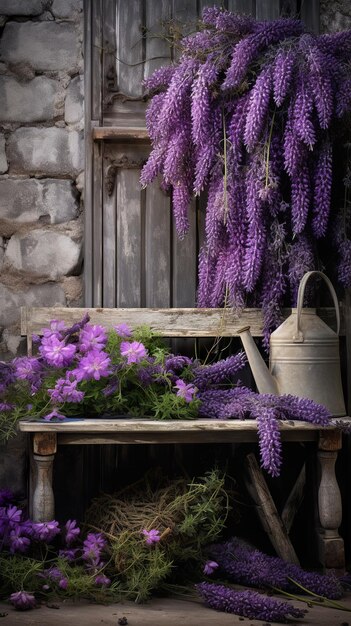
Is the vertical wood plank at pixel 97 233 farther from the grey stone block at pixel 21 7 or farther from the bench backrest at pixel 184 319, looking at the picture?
the grey stone block at pixel 21 7

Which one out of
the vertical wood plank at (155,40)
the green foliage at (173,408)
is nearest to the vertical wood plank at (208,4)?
the vertical wood plank at (155,40)

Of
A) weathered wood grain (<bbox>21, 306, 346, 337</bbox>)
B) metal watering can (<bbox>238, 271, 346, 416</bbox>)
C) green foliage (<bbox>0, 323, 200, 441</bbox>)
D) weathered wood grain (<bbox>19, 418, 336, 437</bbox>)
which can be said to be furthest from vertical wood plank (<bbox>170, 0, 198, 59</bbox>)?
weathered wood grain (<bbox>19, 418, 336, 437</bbox>)

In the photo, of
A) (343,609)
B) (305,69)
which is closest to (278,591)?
(343,609)

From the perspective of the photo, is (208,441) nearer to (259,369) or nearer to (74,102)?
(259,369)

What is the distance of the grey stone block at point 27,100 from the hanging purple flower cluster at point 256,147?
43cm

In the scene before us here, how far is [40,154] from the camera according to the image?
11.1ft

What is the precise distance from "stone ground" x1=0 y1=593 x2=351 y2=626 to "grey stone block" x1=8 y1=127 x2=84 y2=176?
1.63 m

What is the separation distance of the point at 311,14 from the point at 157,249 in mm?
1103

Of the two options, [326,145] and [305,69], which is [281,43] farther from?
[326,145]

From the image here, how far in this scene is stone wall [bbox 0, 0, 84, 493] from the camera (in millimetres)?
3357

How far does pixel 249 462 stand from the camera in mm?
2973

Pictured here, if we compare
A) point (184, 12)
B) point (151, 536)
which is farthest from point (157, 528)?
point (184, 12)

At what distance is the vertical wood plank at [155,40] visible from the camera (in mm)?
3377

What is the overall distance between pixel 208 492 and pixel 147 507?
209 millimetres
